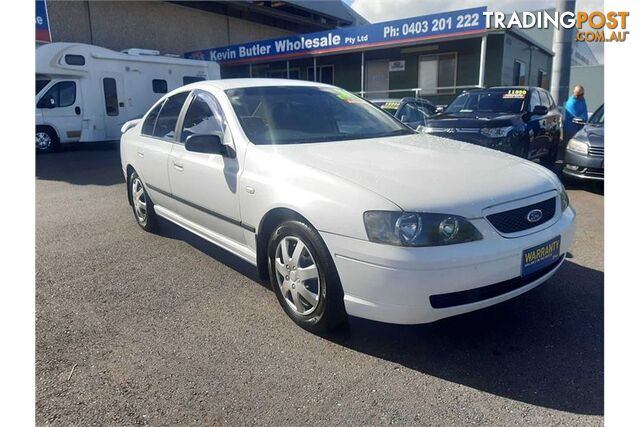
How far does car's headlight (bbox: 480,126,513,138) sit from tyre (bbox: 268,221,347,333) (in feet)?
18.0

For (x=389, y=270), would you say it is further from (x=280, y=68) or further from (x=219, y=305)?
(x=280, y=68)

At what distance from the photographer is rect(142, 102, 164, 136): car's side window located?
16.3 feet

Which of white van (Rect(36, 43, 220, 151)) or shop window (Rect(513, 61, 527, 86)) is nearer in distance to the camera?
white van (Rect(36, 43, 220, 151))

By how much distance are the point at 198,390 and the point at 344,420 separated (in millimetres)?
811

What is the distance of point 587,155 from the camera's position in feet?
23.0

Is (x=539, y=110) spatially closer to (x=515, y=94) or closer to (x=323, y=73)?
(x=515, y=94)

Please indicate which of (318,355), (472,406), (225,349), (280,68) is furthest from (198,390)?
(280,68)

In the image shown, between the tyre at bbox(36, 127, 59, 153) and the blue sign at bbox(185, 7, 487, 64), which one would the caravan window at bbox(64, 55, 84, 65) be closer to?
the tyre at bbox(36, 127, 59, 153)

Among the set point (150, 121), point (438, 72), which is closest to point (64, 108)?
point (150, 121)

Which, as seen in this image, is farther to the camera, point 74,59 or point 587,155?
point 74,59

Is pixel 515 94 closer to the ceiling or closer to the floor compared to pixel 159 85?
closer to the floor

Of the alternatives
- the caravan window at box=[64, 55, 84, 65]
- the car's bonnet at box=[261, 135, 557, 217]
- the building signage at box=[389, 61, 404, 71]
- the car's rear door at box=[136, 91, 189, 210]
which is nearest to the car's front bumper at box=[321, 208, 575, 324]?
the car's bonnet at box=[261, 135, 557, 217]

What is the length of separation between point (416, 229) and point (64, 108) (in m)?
13.1

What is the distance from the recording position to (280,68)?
75.3ft
